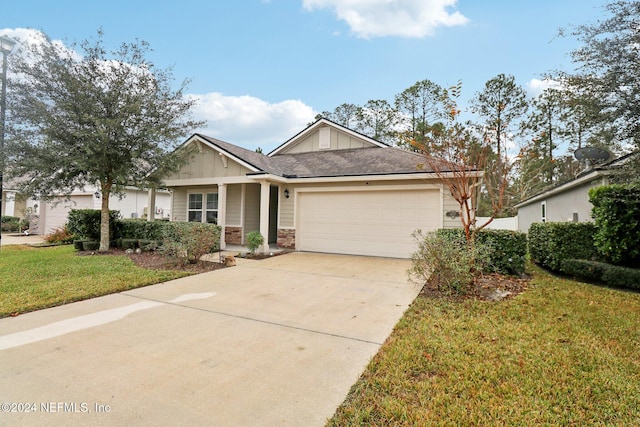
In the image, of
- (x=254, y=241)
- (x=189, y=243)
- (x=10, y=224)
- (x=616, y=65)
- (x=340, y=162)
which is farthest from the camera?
(x=10, y=224)

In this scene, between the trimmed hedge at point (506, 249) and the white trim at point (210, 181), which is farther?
the white trim at point (210, 181)

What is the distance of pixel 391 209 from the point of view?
32.7ft

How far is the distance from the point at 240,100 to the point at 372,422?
20734 millimetres

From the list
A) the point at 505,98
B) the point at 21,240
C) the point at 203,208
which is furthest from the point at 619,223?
the point at 21,240

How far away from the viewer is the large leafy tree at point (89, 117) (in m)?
9.00

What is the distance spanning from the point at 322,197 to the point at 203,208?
17.6 ft

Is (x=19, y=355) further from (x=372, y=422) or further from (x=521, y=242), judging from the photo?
(x=521, y=242)

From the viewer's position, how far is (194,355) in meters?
3.21

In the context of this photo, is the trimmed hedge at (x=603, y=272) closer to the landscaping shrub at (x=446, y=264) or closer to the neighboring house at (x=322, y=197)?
the neighboring house at (x=322, y=197)

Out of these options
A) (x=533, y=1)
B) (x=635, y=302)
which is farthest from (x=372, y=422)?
(x=533, y=1)

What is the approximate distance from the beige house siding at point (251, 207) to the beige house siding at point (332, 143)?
11.9 feet

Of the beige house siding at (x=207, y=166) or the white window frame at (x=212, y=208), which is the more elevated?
the beige house siding at (x=207, y=166)

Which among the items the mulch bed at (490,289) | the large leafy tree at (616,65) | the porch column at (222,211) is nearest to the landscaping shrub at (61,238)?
the porch column at (222,211)

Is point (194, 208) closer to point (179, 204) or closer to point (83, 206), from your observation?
point (179, 204)
